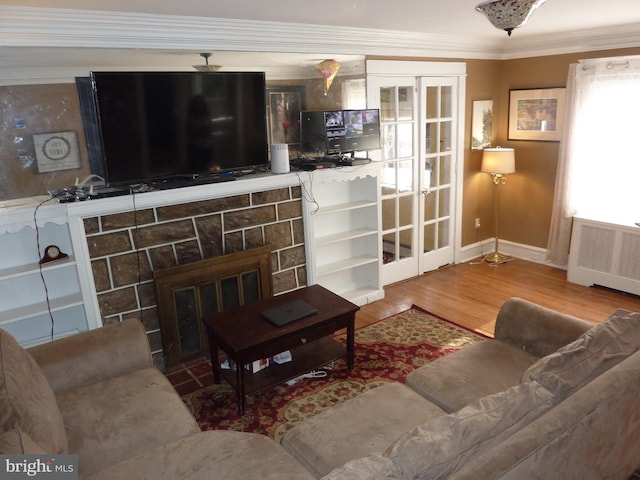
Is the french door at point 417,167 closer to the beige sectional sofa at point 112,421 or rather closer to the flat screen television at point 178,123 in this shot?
the flat screen television at point 178,123

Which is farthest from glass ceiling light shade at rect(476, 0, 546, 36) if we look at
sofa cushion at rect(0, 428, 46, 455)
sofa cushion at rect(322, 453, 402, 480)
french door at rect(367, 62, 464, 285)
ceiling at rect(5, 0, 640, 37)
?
sofa cushion at rect(0, 428, 46, 455)

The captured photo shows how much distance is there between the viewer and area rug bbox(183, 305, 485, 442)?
291 centimetres

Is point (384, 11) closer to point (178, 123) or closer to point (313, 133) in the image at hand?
point (313, 133)

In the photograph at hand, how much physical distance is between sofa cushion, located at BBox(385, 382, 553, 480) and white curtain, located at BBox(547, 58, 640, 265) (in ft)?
11.9

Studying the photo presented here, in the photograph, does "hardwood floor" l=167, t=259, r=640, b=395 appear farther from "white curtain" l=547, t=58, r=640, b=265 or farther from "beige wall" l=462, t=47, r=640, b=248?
"white curtain" l=547, t=58, r=640, b=265

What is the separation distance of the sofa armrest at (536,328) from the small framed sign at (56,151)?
9.05ft

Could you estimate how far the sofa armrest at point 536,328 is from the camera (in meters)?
2.54

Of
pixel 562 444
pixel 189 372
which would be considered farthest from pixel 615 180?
pixel 189 372

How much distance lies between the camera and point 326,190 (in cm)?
432

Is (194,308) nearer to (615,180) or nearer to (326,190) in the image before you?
(326,190)

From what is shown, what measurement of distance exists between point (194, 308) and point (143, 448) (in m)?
1.54

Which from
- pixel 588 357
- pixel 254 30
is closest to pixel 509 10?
pixel 588 357

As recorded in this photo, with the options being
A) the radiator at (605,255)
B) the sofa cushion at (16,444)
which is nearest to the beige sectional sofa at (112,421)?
the sofa cushion at (16,444)

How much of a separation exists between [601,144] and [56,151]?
4.58m
